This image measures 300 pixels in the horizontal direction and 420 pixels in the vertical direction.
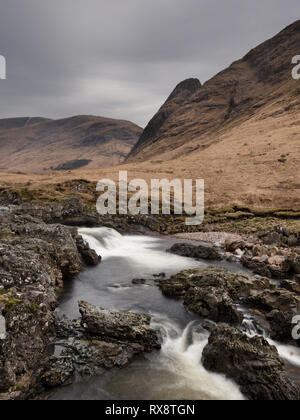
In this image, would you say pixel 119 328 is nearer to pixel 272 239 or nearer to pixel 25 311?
pixel 25 311

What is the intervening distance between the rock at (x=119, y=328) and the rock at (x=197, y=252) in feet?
49.2

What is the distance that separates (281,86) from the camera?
5172 inches

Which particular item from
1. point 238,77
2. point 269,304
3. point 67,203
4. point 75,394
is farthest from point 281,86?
point 75,394

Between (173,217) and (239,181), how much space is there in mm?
24148

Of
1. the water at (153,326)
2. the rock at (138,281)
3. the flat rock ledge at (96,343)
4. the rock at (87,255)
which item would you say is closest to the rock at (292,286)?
the water at (153,326)

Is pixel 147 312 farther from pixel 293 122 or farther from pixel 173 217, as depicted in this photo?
pixel 293 122

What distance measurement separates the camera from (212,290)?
1695 centimetres

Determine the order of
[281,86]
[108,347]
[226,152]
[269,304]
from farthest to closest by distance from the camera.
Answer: [281,86], [226,152], [269,304], [108,347]

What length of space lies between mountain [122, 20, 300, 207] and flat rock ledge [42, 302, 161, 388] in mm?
44725

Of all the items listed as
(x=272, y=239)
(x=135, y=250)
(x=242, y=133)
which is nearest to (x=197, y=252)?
(x=135, y=250)

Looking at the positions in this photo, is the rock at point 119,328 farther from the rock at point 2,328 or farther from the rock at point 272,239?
the rock at point 272,239

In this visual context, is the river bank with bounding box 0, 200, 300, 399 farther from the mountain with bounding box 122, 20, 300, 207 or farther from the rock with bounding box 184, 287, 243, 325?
the mountain with bounding box 122, 20, 300, 207

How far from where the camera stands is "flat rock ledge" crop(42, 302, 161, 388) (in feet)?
37.1

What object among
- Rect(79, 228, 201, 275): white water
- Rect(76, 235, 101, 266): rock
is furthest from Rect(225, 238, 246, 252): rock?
Rect(76, 235, 101, 266): rock
